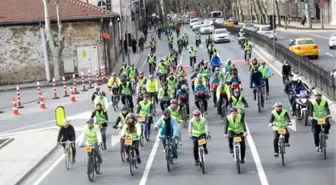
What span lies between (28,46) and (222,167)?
32.9 metres

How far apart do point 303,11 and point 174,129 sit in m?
87.2

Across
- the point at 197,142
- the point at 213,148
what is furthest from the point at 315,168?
the point at 213,148

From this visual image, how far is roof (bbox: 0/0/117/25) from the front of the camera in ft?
158

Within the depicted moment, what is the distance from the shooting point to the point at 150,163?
745 inches

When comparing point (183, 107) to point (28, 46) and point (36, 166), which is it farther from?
point (28, 46)

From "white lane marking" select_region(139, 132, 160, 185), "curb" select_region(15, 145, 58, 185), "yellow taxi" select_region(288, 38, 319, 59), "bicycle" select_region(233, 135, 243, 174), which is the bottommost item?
"curb" select_region(15, 145, 58, 185)

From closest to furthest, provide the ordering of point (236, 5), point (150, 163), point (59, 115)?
1. point (150, 163)
2. point (59, 115)
3. point (236, 5)

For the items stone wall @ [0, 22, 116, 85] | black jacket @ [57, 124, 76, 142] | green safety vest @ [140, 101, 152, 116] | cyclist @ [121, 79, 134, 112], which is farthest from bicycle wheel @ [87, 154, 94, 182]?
stone wall @ [0, 22, 116, 85]

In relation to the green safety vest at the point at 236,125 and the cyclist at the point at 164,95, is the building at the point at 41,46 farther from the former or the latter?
the green safety vest at the point at 236,125

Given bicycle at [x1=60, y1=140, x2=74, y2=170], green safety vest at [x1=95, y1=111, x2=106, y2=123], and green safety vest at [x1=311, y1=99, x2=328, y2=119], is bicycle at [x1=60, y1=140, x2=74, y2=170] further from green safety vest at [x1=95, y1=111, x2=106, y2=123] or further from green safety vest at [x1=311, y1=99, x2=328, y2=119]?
green safety vest at [x1=311, y1=99, x2=328, y2=119]

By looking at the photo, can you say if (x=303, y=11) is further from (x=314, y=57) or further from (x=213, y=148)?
(x=213, y=148)

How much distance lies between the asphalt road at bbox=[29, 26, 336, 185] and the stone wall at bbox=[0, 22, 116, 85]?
26236mm

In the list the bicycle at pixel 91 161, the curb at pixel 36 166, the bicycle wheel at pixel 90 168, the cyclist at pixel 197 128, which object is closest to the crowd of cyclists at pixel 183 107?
the cyclist at pixel 197 128

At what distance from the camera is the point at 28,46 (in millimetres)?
48281
